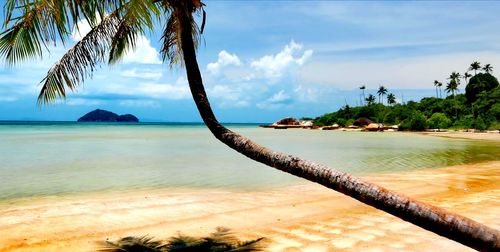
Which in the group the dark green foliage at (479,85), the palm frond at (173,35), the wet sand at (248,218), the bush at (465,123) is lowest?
the wet sand at (248,218)

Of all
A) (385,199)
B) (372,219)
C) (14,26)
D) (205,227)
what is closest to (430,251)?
(372,219)

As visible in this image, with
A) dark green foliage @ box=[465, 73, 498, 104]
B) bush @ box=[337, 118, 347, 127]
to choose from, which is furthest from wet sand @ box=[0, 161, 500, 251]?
bush @ box=[337, 118, 347, 127]

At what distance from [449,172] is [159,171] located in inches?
473

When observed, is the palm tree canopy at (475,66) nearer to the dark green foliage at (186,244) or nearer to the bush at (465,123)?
the bush at (465,123)

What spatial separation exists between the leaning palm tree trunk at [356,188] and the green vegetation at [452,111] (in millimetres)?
71006

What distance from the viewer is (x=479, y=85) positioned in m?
84.4

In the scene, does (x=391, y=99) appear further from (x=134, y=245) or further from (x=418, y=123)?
(x=134, y=245)

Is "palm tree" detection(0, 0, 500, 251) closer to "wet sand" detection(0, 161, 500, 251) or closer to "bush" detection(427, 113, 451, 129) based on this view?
"wet sand" detection(0, 161, 500, 251)

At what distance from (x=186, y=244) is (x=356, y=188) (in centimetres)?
357

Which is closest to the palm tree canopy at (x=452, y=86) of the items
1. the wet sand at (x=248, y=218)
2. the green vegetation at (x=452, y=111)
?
the green vegetation at (x=452, y=111)

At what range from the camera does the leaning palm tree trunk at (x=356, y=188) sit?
Result: 147 inches

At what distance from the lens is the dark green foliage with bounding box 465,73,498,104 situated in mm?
84500


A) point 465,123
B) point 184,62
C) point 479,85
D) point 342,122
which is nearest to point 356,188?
point 184,62

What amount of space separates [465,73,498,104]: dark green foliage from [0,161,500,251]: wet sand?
8183cm
